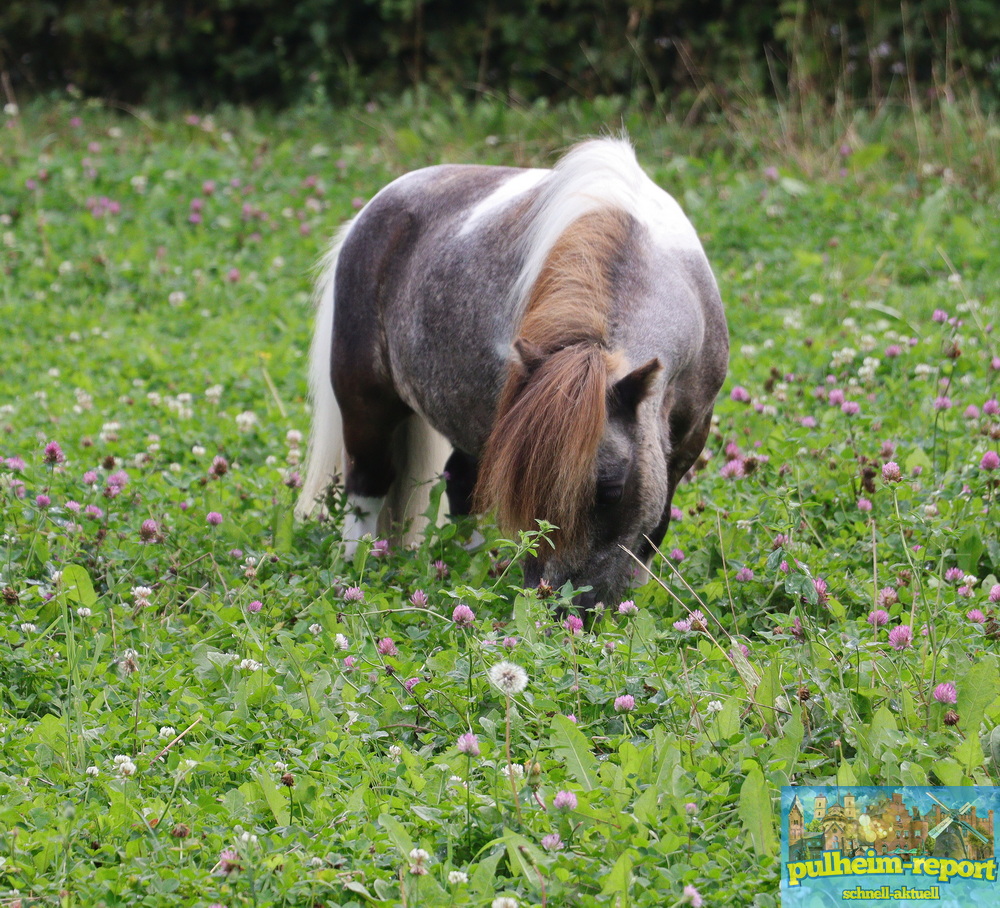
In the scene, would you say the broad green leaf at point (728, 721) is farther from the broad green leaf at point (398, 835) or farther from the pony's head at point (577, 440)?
the broad green leaf at point (398, 835)

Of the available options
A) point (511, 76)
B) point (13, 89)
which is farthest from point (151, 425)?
point (13, 89)

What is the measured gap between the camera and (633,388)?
341cm

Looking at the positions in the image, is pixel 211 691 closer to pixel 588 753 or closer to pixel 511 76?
pixel 588 753

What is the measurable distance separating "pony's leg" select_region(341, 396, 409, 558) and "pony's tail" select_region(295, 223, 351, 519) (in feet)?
0.31

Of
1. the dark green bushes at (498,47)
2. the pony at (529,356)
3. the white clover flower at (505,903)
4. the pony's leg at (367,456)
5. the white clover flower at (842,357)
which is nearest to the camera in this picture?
the white clover flower at (505,903)

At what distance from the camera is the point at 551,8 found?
458 inches

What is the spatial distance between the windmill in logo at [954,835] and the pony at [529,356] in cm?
116

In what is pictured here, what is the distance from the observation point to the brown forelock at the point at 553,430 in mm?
3230

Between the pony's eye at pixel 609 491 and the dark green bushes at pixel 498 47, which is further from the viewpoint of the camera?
the dark green bushes at pixel 498 47

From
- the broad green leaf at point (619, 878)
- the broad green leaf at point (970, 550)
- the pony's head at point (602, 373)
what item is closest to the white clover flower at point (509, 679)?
the broad green leaf at point (619, 878)

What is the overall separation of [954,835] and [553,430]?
4.57 ft

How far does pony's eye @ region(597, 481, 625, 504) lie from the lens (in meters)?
3.38

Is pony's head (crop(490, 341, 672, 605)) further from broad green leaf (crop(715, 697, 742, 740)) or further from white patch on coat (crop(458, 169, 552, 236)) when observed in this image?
white patch on coat (crop(458, 169, 552, 236))

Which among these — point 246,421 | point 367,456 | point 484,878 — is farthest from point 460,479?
point 484,878
